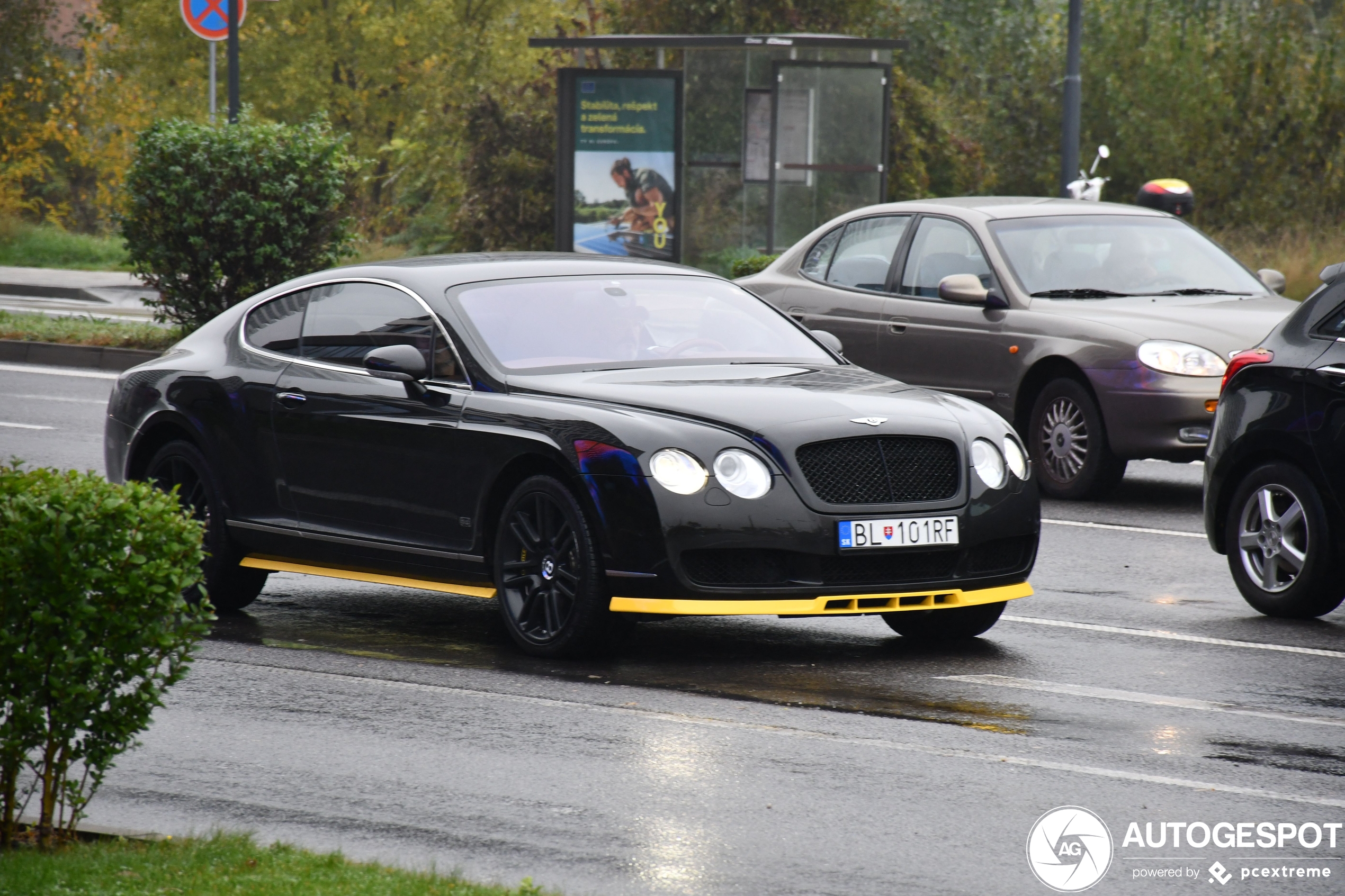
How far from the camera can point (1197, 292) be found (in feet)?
42.5

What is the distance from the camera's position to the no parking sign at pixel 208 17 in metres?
27.1

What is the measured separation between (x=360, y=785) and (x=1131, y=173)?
94.1 feet

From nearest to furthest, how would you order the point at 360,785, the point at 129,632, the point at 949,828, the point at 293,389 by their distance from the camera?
the point at 129,632 → the point at 949,828 → the point at 360,785 → the point at 293,389

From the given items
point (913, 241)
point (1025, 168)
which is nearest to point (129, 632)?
point (913, 241)

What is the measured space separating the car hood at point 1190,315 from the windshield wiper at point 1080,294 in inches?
2.6

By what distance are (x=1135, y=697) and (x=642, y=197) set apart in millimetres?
19860

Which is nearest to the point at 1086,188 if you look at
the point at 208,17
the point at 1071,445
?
the point at 1071,445

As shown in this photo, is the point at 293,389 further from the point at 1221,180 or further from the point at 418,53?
the point at 418,53

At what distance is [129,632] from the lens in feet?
16.4

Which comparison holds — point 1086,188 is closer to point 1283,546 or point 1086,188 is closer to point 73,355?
point 73,355

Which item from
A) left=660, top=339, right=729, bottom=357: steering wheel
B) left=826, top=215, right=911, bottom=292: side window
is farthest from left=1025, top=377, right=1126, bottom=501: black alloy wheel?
left=660, top=339, right=729, bottom=357: steering wheel

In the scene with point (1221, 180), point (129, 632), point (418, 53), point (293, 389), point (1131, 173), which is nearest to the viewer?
point (129, 632)

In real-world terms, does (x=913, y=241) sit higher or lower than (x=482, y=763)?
higher

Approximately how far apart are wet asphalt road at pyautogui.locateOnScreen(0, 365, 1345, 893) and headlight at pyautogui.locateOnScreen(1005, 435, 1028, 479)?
0.68 meters
